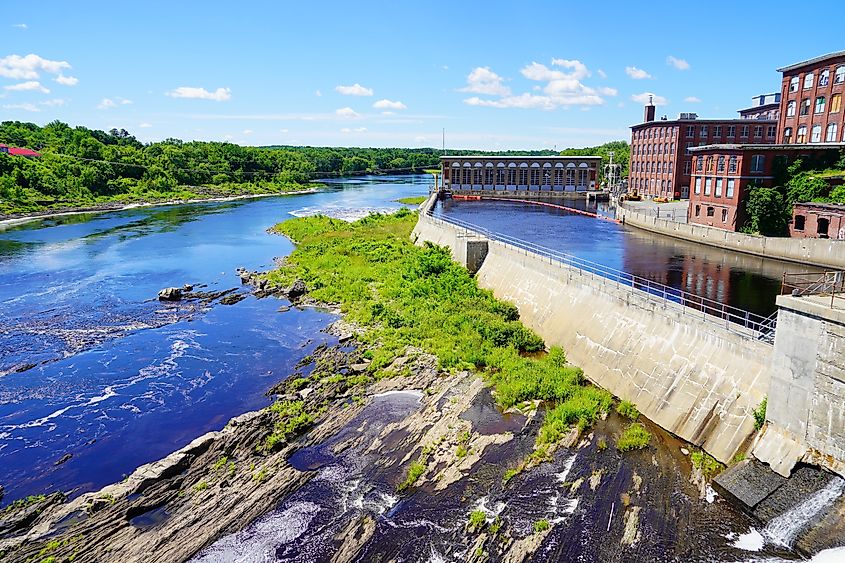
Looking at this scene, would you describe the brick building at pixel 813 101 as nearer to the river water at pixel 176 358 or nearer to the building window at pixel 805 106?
the building window at pixel 805 106

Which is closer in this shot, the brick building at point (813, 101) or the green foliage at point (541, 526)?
the green foliage at point (541, 526)

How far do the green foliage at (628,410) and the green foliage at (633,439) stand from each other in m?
0.91

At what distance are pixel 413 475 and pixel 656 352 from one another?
11.5 meters

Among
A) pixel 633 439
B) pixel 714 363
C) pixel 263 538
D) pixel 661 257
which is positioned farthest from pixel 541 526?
pixel 661 257

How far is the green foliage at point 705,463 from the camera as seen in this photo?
65.5 ft

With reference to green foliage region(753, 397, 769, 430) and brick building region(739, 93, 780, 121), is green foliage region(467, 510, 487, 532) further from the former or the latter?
brick building region(739, 93, 780, 121)

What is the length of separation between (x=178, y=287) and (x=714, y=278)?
133 ft

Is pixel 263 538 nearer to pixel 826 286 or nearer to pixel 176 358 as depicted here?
pixel 176 358

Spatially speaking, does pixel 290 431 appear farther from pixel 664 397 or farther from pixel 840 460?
pixel 840 460

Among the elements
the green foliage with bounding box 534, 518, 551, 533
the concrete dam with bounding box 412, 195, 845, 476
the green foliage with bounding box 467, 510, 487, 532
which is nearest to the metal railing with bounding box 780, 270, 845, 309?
the concrete dam with bounding box 412, 195, 845, 476

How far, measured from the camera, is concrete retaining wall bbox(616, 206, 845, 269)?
43562mm

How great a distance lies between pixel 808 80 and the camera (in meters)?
61.8

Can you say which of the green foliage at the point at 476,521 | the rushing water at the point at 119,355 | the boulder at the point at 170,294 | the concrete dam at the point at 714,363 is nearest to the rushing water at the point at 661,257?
the concrete dam at the point at 714,363

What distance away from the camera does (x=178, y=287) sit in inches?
1908
